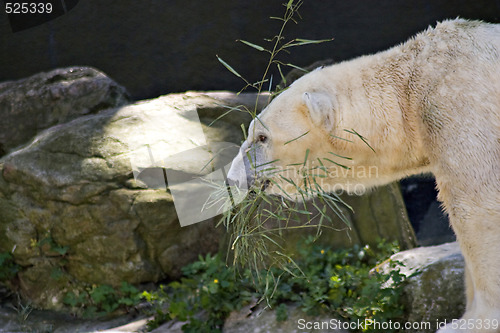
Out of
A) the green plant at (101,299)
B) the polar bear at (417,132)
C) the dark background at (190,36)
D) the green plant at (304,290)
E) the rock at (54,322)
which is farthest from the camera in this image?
the dark background at (190,36)

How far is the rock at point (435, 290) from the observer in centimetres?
370

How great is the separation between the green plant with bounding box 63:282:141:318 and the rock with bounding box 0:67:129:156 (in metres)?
1.91

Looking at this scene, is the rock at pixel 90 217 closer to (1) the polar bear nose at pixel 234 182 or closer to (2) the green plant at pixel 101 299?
(2) the green plant at pixel 101 299

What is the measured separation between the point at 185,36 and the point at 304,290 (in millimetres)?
3719

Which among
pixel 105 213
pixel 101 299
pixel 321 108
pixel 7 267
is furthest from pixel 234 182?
pixel 7 267

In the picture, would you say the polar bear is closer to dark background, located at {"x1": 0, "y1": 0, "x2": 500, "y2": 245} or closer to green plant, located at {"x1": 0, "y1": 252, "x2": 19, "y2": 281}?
green plant, located at {"x1": 0, "y1": 252, "x2": 19, "y2": 281}

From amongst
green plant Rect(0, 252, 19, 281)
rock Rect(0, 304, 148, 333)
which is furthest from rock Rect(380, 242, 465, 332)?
green plant Rect(0, 252, 19, 281)

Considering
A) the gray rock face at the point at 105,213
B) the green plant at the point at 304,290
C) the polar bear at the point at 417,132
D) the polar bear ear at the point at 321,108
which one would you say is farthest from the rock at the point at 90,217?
the polar bear ear at the point at 321,108

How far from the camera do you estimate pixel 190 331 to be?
4059mm

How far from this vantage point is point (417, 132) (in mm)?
3100

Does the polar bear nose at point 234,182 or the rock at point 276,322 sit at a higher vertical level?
the polar bear nose at point 234,182

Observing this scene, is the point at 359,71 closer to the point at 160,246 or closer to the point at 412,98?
the point at 412,98

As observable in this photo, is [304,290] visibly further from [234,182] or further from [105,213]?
[105,213]

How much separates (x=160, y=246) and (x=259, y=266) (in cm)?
92
